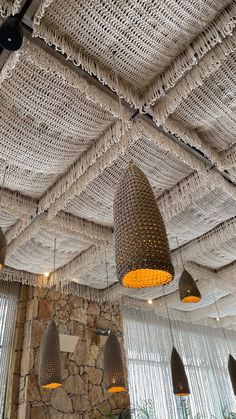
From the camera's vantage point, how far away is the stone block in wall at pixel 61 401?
15.7ft

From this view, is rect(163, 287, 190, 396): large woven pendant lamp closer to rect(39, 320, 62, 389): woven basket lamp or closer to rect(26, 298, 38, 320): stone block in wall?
rect(39, 320, 62, 389): woven basket lamp

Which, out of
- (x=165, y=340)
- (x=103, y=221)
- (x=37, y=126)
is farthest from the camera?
(x=165, y=340)

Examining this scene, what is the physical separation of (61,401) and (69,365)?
0.50 meters

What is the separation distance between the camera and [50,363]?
3.64 meters

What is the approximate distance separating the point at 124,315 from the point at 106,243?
9.78 ft

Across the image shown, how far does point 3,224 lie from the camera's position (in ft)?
12.7

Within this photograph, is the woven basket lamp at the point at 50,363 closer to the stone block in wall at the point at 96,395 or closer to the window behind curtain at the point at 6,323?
the window behind curtain at the point at 6,323

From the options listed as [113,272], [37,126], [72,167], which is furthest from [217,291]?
[37,126]

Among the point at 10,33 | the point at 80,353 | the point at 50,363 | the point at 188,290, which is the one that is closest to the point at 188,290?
the point at 188,290

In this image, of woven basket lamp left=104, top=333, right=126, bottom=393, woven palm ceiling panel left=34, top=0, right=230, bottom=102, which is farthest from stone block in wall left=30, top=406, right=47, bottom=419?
woven palm ceiling panel left=34, top=0, right=230, bottom=102

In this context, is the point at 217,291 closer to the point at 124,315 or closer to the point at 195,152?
the point at 124,315

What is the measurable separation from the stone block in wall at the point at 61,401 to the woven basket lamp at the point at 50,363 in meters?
1.32

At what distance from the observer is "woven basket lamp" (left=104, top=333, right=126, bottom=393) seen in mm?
3934

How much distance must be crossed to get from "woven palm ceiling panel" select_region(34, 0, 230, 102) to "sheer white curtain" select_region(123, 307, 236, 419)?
212 inches
